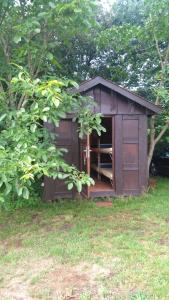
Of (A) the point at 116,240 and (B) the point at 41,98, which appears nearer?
(B) the point at 41,98

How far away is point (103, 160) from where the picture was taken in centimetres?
1087

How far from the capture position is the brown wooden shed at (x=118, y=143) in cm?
764

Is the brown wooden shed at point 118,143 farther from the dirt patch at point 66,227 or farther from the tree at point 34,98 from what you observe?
the tree at point 34,98

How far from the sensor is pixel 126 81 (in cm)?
1354

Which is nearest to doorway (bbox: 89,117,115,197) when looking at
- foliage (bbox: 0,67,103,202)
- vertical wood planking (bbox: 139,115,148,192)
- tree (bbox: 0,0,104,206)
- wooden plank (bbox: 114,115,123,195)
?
wooden plank (bbox: 114,115,123,195)

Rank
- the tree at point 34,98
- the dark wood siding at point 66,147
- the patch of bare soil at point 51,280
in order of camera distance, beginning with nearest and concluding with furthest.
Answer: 1. the patch of bare soil at point 51,280
2. the tree at point 34,98
3. the dark wood siding at point 66,147

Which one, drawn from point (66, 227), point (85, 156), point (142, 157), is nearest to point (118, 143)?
point (142, 157)

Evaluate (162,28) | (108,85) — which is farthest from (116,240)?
(162,28)

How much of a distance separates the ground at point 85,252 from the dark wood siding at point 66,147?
25.3 inches

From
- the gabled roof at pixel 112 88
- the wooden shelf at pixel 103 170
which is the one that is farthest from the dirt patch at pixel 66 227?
the gabled roof at pixel 112 88

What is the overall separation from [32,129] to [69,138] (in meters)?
3.89

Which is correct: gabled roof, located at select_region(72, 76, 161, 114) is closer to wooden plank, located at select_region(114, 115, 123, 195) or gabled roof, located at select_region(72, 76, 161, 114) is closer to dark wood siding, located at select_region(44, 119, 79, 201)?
wooden plank, located at select_region(114, 115, 123, 195)

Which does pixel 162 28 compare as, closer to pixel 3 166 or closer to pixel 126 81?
pixel 126 81

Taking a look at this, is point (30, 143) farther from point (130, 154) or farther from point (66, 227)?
point (130, 154)
